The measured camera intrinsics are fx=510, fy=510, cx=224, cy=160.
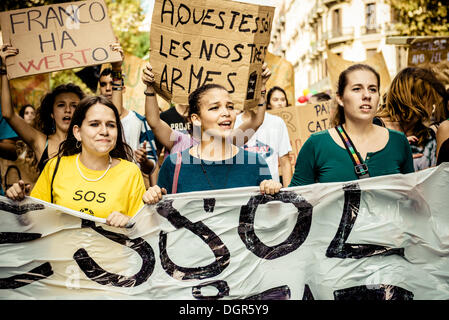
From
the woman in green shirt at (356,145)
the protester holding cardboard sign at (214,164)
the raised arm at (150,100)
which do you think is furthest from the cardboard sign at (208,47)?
the woman in green shirt at (356,145)

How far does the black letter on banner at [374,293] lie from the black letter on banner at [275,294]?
26 centimetres

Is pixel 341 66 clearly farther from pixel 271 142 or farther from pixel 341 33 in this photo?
pixel 341 33

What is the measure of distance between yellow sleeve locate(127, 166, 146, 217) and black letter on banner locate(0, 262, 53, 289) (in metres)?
0.54

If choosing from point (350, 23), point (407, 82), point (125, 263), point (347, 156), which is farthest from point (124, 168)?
point (350, 23)

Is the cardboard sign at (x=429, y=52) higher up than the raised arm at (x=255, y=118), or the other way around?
the cardboard sign at (x=429, y=52)

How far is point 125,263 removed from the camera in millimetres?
2848

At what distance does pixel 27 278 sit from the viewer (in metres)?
2.82

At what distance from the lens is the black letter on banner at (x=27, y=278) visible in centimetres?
281

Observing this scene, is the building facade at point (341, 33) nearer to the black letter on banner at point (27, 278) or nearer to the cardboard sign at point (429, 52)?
the cardboard sign at point (429, 52)

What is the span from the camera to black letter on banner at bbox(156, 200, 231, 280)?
282 centimetres

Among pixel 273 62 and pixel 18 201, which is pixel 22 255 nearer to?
pixel 18 201

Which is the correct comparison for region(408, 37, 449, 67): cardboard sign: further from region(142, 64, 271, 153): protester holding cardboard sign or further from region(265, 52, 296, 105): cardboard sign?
region(142, 64, 271, 153): protester holding cardboard sign

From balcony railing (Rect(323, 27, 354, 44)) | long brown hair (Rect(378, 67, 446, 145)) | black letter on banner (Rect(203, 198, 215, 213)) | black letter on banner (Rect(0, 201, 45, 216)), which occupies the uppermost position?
balcony railing (Rect(323, 27, 354, 44))

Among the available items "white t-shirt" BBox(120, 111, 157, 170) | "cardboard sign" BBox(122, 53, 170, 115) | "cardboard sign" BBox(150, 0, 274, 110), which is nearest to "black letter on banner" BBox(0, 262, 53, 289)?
"cardboard sign" BBox(150, 0, 274, 110)
